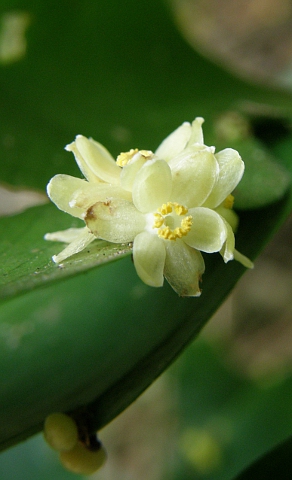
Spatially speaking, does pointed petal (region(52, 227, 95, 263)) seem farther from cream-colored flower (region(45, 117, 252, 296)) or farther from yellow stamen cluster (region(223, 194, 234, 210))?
yellow stamen cluster (region(223, 194, 234, 210))

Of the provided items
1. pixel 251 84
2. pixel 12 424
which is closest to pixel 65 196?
pixel 12 424

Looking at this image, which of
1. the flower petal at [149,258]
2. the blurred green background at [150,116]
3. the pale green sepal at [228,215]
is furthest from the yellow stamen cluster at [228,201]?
the blurred green background at [150,116]

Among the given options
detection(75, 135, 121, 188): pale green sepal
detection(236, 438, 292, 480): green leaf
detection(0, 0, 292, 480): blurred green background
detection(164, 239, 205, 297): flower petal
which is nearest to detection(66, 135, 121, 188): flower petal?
detection(75, 135, 121, 188): pale green sepal

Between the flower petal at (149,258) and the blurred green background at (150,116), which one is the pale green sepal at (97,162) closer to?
the flower petal at (149,258)

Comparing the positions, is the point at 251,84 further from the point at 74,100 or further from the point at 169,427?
the point at 169,427

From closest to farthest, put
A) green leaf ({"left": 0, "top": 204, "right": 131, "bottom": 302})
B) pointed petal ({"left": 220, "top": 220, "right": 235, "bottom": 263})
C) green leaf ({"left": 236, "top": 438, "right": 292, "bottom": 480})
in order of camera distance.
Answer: green leaf ({"left": 0, "top": 204, "right": 131, "bottom": 302})
pointed petal ({"left": 220, "top": 220, "right": 235, "bottom": 263})
green leaf ({"left": 236, "top": 438, "right": 292, "bottom": 480})
